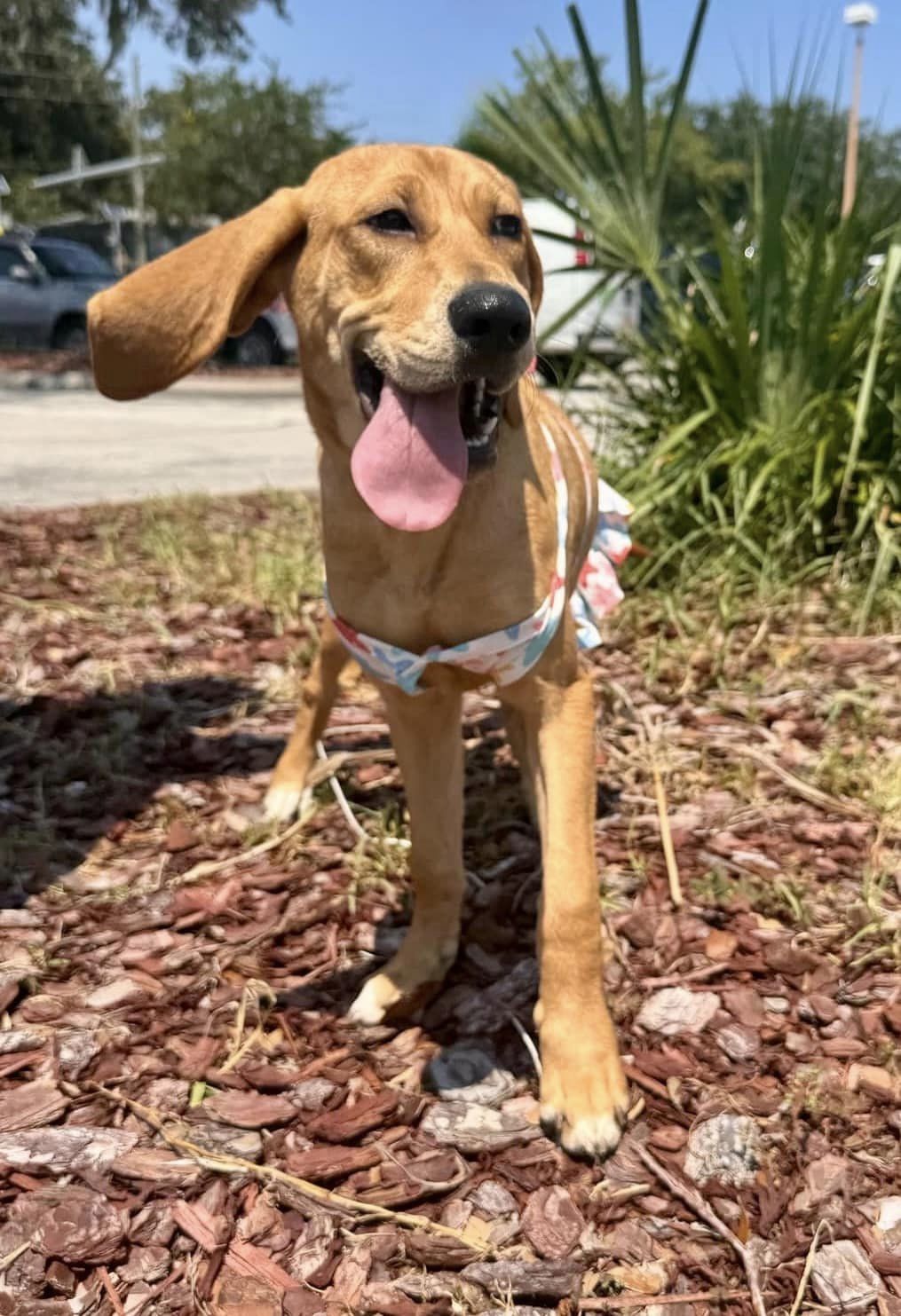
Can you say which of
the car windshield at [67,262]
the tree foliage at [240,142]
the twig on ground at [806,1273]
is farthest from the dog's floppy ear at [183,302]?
the tree foliage at [240,142]

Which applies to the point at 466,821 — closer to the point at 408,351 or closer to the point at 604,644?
the point at 604,644

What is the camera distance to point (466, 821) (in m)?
3.19

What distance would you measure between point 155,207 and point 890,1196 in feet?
124

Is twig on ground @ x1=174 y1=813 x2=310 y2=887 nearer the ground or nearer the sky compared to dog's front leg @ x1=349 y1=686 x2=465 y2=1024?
nearer the ground

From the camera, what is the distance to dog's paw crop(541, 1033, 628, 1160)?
201cm

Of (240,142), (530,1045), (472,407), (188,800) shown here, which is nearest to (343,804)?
(188,800)

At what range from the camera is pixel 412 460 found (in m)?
2.00

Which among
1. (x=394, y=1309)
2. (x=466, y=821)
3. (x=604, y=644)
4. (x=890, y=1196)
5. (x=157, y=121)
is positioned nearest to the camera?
(x=394, y=1309)

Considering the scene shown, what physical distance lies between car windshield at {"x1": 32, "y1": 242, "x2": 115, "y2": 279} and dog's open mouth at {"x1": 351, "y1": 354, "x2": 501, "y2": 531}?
2059 cm

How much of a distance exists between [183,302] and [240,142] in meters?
31.9

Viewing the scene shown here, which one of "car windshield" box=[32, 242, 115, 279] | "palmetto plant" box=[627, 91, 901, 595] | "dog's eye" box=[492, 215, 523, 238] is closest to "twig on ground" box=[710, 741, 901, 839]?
"palmetto plant" box=[627, 91, 901, 595]

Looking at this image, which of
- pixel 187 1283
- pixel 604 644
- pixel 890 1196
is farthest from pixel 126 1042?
pixel 604 644

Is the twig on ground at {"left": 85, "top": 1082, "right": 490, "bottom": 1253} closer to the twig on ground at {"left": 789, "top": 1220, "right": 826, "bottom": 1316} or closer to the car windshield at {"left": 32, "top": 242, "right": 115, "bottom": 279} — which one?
the twig on ground at {"left": 789, "top": 1220, "right": 826, "bottom": 1316}

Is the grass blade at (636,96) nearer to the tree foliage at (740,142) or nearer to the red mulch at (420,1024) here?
the tree foliage at (740,142)
